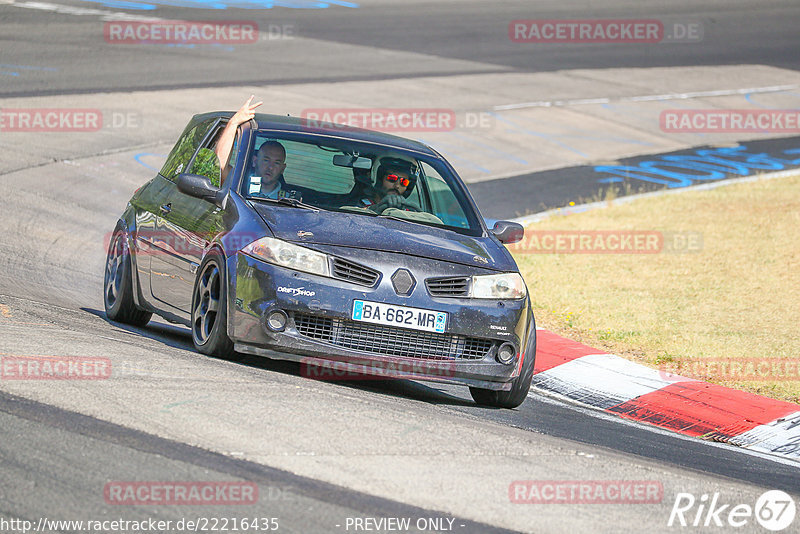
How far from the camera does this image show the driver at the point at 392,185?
817 cm

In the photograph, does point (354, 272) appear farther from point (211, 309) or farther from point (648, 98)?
point (648, 98)

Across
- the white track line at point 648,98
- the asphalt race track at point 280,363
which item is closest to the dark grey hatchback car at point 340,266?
the asphalt race track at point 280,363

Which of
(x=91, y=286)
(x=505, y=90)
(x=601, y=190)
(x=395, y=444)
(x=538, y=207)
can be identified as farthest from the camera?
(x=505, y=90)

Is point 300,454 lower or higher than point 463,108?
lower

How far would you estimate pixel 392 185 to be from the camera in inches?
328

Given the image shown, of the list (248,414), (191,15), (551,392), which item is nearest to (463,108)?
(191,15)

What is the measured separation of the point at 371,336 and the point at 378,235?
669mm

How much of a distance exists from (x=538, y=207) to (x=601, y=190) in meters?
1.85

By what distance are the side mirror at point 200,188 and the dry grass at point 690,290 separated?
395cm

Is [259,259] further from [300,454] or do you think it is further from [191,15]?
[191,15]

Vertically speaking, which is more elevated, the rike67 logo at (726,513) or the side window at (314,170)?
the side window at (314,170)

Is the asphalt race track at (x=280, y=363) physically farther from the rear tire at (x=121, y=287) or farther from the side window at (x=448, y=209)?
the side window at (x=448, y=209)

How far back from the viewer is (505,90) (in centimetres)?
2484

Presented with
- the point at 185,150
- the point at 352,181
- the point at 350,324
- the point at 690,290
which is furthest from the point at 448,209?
the point at 690,290
